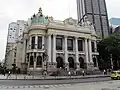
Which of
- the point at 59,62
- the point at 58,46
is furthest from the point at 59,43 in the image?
the point at 59,62

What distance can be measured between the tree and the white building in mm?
5919

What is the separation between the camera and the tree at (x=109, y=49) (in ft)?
186

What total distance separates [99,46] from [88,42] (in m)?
9.34

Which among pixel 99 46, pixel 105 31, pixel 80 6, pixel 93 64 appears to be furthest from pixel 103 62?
pixel 80 6

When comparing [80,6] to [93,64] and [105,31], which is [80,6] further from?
[93,64]

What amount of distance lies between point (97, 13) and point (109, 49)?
58640 millimetres

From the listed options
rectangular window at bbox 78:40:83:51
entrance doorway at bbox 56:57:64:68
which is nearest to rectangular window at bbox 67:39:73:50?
rectangular window at bbox 78:40:83:51

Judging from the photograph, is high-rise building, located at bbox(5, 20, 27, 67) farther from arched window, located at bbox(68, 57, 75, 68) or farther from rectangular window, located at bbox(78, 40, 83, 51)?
arched window, located at bbox(68, 57, 75, 68)

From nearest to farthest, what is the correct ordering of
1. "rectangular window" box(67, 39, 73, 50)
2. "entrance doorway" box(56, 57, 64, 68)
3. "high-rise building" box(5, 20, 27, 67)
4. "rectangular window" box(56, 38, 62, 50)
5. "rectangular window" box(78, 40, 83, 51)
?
"entrance doorway" box(56, 57, 64, 68)
"rectangular window" box(56, 38, 62, 50)
"rectangular window" box(67, 39, 73, 50)
"rectangular window" box(78, 40, 83, 51)
"high-rise building" box(5, 20, 27, 67)

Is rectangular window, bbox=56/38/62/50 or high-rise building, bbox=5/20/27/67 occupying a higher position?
high-rise building, bbox=5/20/27/67

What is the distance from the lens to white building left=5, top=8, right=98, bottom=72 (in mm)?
49094

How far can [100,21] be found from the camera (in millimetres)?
110250

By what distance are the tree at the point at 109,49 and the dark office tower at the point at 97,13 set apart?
44894mm

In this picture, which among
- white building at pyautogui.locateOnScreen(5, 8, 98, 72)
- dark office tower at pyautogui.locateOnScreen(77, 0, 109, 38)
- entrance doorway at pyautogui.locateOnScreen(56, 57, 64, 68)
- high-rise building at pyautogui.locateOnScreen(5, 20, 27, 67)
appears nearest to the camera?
white building at pyautogui.locateOnScreen(5, 8, 98, 72)
